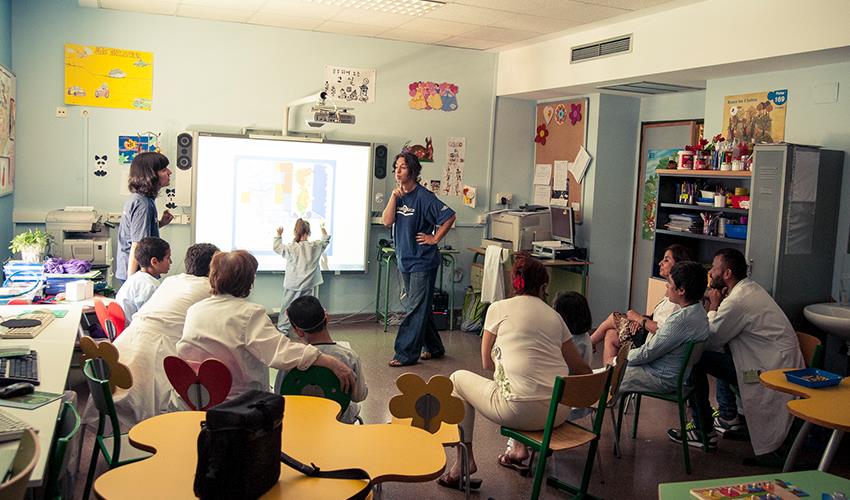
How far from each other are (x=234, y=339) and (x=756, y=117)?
4.31 m

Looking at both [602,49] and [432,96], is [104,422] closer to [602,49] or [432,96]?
[602,49]

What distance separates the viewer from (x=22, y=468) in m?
1.83

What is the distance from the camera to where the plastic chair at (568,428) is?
313cm

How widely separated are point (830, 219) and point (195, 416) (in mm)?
4335

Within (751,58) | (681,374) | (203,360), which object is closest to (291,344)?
(203,360)

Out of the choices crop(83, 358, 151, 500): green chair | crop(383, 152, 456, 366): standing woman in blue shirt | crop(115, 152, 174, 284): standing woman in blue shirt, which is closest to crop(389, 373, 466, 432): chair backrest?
crop(83, 358, 151, 500): green chair

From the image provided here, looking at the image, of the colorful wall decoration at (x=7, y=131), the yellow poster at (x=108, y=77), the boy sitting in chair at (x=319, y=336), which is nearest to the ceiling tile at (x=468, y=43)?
the yellow poster at (x=108, y=77)

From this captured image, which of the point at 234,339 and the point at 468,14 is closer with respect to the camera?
the point at 234,339

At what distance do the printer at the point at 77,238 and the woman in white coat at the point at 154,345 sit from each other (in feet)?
7.36

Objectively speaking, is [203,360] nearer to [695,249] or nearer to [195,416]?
[195,416]

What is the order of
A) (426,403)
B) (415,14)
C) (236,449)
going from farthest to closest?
(415,14) → (426,403) → (236,449)

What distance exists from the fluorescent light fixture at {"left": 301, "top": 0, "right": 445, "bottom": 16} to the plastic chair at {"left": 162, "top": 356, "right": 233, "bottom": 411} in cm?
363

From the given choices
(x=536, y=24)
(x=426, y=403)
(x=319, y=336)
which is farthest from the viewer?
(x=536, y=24)

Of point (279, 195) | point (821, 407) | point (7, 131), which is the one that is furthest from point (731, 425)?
point (7, 131)
